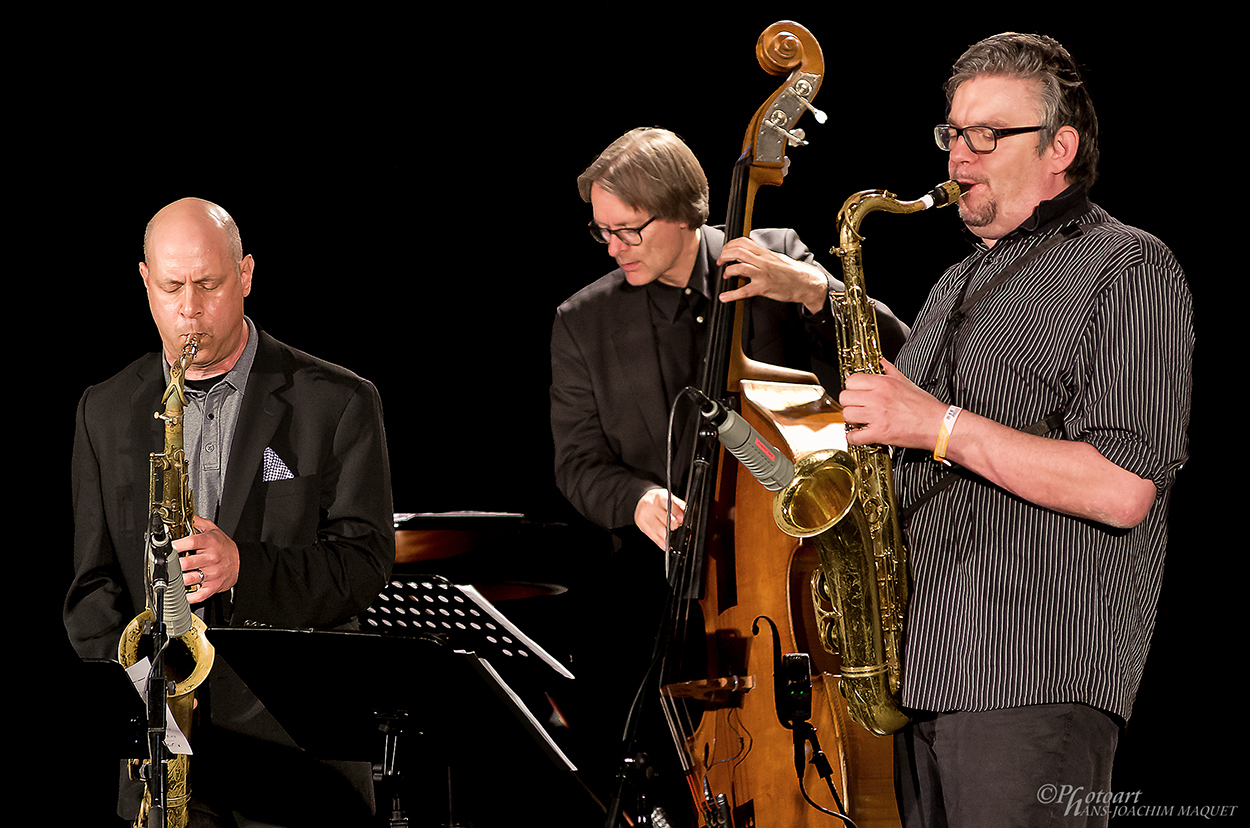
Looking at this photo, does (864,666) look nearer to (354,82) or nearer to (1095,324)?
(1095,324)

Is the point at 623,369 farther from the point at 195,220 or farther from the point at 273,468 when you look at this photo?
the point at 195,220

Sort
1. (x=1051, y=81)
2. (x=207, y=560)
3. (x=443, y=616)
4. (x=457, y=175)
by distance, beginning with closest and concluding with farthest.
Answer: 1. (x=1051, y=81)
2. (x=207, y=560)
3. (x=443, y=616)
4. (x=457, y=175)

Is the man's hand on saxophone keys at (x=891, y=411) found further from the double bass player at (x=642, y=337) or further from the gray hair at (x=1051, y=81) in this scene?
the double bass player at (x=642, y=337)

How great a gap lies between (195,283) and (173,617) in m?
0.92

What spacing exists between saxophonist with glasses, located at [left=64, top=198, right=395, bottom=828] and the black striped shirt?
1330 millimetres

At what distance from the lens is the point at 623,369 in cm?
292

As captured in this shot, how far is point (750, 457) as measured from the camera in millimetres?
1817

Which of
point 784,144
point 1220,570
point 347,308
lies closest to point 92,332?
point 347,308

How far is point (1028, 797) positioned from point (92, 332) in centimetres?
332

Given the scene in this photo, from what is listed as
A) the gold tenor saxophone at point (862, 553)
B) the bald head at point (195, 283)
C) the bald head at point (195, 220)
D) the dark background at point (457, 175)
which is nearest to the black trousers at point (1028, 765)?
the gold tenor saxophone at point (862, 553)

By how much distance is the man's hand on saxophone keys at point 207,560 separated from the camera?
2.35m

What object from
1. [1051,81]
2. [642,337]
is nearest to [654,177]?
[642,337]

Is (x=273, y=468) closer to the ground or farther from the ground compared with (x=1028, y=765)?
farther from the ground

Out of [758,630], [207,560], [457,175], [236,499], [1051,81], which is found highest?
[457,175]
